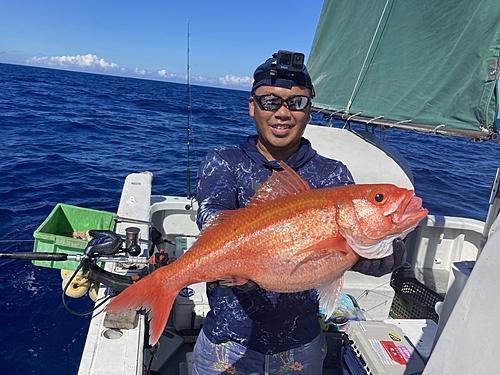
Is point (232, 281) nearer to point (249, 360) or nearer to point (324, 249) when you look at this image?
point (324, 249)

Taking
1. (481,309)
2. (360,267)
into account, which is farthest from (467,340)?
(360,267)

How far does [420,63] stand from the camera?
196 inches

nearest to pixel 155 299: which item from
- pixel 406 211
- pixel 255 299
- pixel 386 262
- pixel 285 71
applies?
pixel 255 299

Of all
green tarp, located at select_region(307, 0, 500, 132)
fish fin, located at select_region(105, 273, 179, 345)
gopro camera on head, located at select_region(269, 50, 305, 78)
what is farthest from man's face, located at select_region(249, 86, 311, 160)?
green tarp, located at select_region(307, 0, 500, 132)

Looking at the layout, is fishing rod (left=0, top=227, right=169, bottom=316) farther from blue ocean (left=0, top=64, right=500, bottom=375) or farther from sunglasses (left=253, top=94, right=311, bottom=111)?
sunglasses (left=253, top=94, right=311, bottom=111)

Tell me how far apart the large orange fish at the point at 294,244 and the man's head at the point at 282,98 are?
620 mm

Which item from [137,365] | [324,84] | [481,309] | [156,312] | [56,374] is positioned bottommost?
[56,374]

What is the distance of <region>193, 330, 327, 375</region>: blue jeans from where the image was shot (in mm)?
2539

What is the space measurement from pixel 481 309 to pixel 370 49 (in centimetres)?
549

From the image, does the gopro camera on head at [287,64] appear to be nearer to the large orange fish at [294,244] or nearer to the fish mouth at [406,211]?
the large orange fish at [294,244]

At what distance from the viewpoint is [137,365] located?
106 inches

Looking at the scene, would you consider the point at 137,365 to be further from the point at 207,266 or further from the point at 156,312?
the point at 207,266

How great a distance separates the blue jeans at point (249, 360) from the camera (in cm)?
254

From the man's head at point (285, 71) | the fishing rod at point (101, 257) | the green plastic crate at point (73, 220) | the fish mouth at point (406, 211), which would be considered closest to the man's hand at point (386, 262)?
the fish mouth at point (406, 211)
